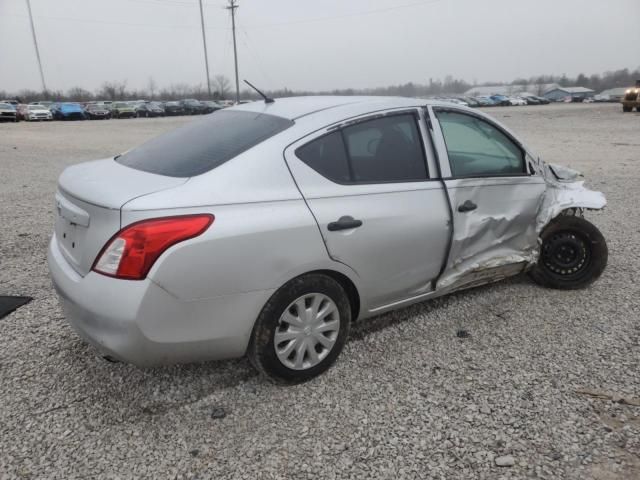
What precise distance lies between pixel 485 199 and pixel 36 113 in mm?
40509

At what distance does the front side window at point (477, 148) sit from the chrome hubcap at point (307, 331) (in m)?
1.30

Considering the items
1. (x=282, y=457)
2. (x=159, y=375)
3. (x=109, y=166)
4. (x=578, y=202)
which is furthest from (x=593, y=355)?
(x=109, y=166)

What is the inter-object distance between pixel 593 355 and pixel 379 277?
4.98 ft

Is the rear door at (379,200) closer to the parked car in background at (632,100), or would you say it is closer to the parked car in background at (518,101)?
the parked car in background at (632,100)

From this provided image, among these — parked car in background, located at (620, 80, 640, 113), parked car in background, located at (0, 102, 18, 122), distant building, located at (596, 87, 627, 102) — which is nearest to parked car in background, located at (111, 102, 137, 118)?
parked car in background, located at (0, 102, 18, 122)

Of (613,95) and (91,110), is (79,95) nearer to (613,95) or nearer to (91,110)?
(91,110)

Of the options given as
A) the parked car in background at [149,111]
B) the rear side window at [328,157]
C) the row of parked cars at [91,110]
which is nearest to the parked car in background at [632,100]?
the rear side window at [328,157]

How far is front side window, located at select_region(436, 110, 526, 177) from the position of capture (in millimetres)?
3383

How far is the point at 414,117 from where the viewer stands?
128 inches

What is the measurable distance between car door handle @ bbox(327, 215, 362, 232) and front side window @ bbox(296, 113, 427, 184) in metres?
0.23

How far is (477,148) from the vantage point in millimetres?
3637

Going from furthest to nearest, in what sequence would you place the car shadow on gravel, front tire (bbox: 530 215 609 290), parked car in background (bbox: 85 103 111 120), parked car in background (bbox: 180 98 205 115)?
parked car in background (bbox: 180 98 205 115) < parked car in background (bbox: 85 103 111 120) < front tire (bbox: 530 215 609 290) < the car shadow on gravel

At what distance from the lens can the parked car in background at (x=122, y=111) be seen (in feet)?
142

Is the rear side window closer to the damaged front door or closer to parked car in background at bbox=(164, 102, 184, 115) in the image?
the damaged front door
